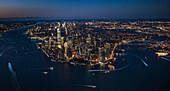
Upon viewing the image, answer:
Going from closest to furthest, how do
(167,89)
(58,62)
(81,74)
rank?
(167,89), (81,74), (58,62)

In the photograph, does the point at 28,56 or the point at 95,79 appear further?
the point at 28,56

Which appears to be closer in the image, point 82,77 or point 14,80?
point 14,80

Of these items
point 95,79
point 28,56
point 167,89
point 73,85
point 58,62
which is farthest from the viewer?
point 28,56

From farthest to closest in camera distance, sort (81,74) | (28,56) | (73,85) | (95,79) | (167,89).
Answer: (28,56), (81,74), (95,79), (73,85), (167,89)

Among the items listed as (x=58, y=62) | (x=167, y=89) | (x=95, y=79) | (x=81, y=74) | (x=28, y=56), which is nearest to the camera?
(x=167, y=89)

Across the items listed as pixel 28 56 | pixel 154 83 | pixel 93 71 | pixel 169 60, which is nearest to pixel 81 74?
pixel 93 71

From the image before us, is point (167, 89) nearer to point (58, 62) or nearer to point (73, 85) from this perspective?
point (73, 85)

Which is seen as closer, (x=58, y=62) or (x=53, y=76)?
(x=53, y=76)

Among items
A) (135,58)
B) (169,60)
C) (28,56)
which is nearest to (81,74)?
(135,58)

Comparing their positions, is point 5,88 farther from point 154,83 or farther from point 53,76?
point 154,83
